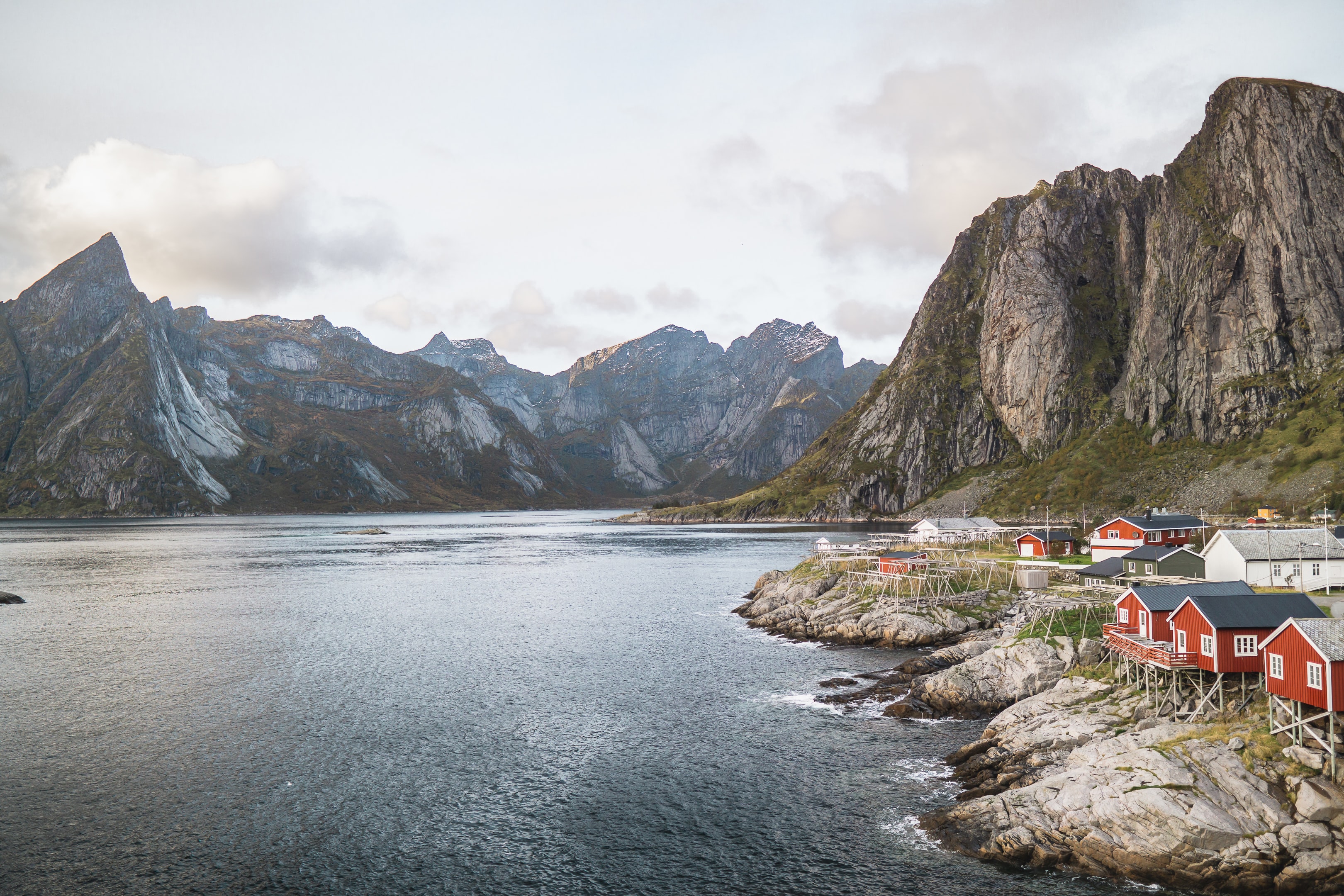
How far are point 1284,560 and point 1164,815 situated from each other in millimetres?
47527

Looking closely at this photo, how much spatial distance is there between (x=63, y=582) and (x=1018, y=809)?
148897mm

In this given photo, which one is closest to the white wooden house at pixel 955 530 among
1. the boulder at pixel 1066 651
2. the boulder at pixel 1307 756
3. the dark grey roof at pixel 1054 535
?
the dark grey roof at pixel 1054 535

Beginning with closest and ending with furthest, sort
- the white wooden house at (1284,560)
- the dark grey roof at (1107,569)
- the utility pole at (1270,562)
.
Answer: the utility pole at (1270,562) < the white wooden house at (1284,560) < the dark grey roof at (1107,569)

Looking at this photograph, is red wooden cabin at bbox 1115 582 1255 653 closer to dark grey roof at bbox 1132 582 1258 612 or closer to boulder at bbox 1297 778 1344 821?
dark grey roof at bbox 1132 582 1258 612

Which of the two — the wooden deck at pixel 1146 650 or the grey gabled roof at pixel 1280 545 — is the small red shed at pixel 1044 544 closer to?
the grey gabled roof at pixel 1280 545

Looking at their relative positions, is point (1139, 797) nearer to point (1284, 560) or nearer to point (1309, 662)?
point (1309, 662)

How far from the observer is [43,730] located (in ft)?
168

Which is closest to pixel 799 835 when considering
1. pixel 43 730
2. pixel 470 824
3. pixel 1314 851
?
pixel 470 824

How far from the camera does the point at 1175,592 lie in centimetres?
4766

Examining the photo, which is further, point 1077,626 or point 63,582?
point 63,582

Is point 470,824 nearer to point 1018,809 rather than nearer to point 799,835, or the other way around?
point 799,835

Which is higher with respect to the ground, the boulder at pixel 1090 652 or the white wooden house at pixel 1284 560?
the white wooden house at pixel 1284 560

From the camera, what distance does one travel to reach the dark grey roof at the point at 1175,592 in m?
46.7

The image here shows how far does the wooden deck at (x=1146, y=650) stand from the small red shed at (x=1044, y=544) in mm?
58066
